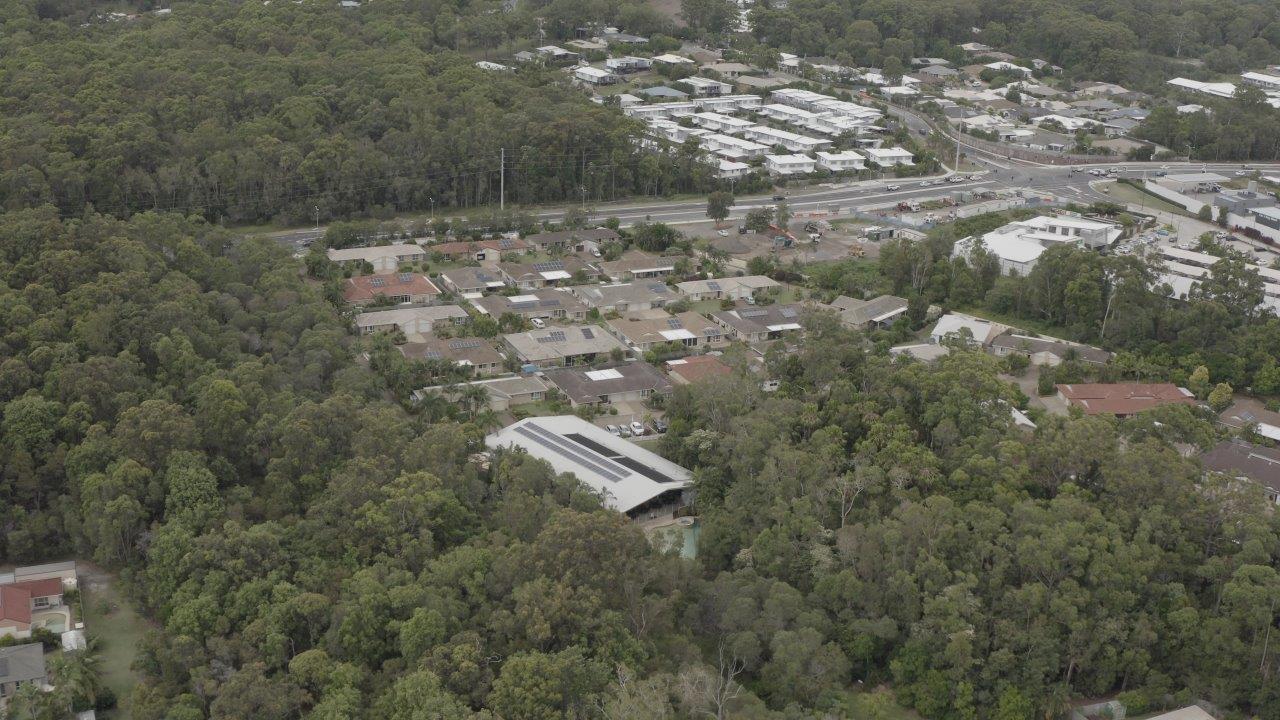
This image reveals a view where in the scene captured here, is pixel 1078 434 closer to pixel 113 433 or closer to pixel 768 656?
pixel 768 656

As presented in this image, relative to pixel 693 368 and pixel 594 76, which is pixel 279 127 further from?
pixel 693 368

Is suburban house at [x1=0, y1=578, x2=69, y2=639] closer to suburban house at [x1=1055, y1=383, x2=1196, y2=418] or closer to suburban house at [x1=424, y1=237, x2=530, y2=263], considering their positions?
suburban house at [x1=424, y1=237, x2=530, y2=263]

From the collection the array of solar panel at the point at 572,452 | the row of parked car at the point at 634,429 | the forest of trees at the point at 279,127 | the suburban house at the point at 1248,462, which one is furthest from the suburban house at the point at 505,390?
the forest of trees at the point at 279,127

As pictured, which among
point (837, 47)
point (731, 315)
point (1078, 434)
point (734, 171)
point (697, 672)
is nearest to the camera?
point (697, 672)

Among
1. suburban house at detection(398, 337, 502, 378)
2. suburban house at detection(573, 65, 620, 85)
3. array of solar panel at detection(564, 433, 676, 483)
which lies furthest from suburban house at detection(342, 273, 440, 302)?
suburban house at detection(573, 65, 620, 85)

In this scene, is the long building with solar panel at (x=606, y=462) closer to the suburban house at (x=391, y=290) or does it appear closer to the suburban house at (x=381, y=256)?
the suburban house at (x=391, y=290)

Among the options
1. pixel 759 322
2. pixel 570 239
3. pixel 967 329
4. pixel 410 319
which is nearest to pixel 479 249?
pixel 570 239

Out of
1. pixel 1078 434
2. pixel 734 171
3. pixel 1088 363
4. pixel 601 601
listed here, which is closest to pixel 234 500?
pixel 601 601
